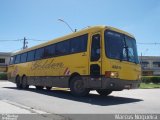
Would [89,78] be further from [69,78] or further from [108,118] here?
[108,118]

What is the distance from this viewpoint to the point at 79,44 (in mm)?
15383

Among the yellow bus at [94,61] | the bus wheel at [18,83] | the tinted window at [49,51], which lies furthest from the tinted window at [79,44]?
the bus wheel at [18,83]

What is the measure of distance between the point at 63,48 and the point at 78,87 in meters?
3.17

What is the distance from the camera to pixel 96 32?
14.0 meters

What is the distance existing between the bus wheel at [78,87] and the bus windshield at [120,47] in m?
2.36

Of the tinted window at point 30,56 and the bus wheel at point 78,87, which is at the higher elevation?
the tinted window at point 30,56

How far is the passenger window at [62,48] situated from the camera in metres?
16.8

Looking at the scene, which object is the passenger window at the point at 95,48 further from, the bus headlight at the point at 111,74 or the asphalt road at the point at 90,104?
the asphalt road at the point at 90,104

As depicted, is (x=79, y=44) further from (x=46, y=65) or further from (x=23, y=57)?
(x=23, y=57)

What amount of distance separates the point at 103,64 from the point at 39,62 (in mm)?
8597

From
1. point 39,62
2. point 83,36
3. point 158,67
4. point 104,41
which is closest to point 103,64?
point 104,41

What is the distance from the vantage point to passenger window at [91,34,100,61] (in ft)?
44.8

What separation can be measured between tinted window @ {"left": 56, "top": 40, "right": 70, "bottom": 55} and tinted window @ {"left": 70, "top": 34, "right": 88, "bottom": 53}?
53 cm

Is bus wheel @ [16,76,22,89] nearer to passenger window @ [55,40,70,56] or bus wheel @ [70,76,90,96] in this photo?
passenger window @ [55,40,70,56]
